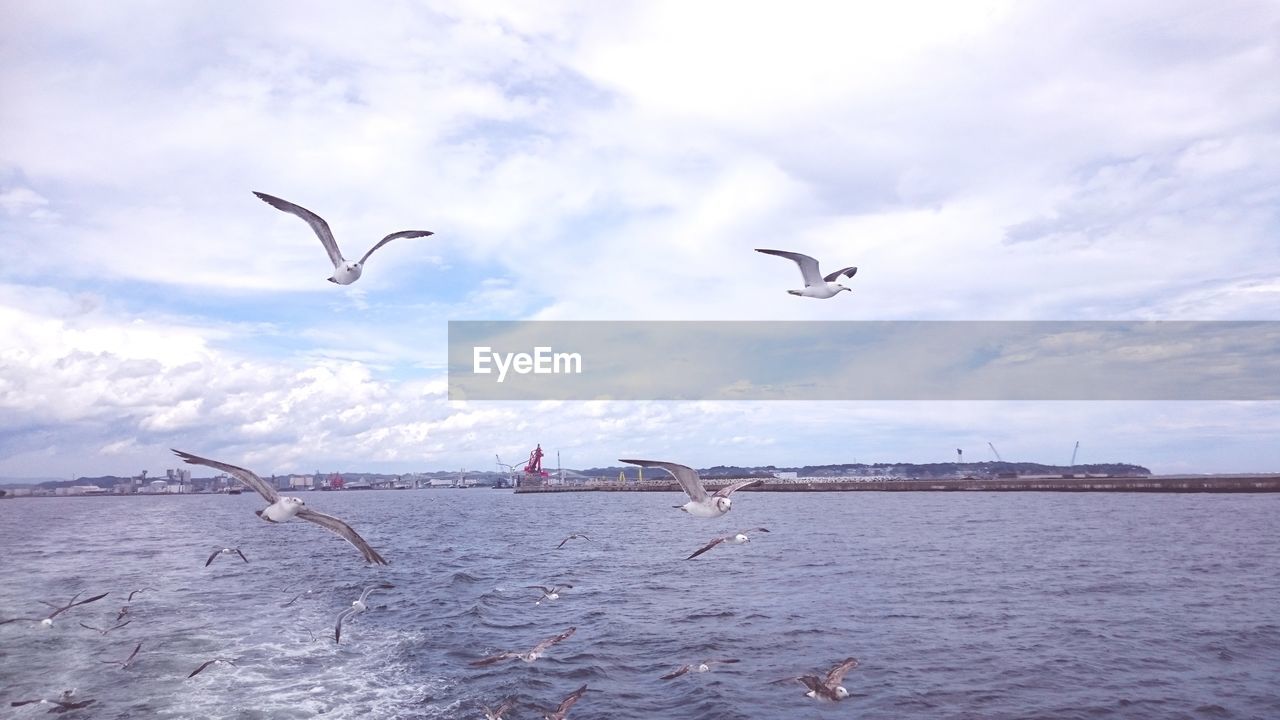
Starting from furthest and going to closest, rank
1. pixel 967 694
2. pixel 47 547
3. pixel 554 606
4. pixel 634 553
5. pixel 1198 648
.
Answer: pixel 47 547 < pixel 634 553 < pixel 554 606 < pixel 1198 648 < pixel 967 694

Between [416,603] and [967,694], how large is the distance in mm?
20714

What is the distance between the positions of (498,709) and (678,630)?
934cm

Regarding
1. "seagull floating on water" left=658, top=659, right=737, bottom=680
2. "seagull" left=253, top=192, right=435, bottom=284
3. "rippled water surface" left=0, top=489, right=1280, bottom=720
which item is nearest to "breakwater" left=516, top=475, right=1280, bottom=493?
"rippled water surface" left=0, top=489, right=1280, bottom=720

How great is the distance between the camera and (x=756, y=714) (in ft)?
55.0

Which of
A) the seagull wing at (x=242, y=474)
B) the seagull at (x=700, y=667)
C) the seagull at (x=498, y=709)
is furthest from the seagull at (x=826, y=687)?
the seagull wing at (x=242, y=474)

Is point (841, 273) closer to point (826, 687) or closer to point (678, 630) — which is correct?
point (826, 687)

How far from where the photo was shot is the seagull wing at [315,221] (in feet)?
41.5

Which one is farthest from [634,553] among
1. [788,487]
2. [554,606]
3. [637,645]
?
[788,487]

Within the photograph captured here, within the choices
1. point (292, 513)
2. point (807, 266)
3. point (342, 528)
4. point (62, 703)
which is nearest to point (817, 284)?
point (807, 266)

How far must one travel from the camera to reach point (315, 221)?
13711mm

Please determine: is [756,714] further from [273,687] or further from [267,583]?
[267,583]

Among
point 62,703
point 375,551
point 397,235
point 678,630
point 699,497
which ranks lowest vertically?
point 678,630

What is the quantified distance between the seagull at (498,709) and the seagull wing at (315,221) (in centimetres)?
969

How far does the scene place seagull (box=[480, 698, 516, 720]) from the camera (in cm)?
1585
